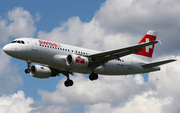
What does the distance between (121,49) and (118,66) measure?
652cm

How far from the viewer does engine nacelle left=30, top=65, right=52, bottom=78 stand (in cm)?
4131

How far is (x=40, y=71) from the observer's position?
4141 cm

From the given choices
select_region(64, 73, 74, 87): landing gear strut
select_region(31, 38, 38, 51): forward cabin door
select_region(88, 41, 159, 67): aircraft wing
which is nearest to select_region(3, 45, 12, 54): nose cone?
select_region(31, 38, 38, 51): forward cabin door

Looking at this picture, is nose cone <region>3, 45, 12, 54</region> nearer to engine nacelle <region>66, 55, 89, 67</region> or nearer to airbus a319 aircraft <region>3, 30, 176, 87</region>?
airbus a319 aircraft <region>3, 30, 176, 87</region>

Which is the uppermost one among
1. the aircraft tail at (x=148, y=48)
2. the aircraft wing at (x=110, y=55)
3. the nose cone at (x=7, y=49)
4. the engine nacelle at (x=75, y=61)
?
the aircraft tail at (x=148, y=48)

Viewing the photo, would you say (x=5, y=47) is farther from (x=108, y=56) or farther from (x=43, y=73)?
(x=108, y=56)

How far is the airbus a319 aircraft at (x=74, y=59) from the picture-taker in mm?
35406

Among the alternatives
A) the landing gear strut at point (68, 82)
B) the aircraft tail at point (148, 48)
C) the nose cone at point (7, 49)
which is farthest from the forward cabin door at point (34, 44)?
the aircraft tail at point (148, 48)

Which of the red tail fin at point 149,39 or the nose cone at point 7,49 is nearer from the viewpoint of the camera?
the nose cone at point 7,49

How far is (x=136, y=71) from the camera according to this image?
43625 millimetres

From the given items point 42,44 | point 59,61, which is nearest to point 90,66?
point 59,61

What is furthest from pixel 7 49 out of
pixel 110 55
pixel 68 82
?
pixel 110 55

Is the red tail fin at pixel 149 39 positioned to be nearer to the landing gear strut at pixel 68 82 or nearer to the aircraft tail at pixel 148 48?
the aircraft tail at pixel 148 48

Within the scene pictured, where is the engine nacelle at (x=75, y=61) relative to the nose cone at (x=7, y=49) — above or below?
below
